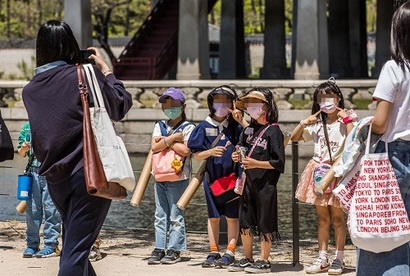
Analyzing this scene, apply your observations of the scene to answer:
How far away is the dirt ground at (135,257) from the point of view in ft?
32.2

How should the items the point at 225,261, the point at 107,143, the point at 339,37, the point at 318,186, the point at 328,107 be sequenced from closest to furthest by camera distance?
the point at 107,143 → the point at 318,186 → the point at 328,107 → the point at 225,261 → the point at 339,37

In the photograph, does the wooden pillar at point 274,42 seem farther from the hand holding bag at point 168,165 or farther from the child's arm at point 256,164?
the child's arm at point 256,164

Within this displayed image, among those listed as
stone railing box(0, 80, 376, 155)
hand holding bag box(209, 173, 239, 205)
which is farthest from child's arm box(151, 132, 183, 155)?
stone railing box(0, 80, 376, 155)

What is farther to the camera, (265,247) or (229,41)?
(229,41)

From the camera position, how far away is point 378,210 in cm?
600

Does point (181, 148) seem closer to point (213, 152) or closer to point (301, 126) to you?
point (213, 152)

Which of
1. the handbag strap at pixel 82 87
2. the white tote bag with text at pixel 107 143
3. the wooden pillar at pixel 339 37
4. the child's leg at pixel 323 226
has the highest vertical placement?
the wooden pillar at pixel 339 37

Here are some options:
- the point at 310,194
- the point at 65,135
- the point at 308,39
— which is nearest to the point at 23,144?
the point at 310,194

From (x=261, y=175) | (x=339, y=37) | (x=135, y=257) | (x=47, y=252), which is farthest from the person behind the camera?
(x=339, y=37)

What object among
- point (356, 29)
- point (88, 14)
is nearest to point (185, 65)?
point (88, 14)

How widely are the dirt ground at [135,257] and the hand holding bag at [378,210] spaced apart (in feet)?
11.6

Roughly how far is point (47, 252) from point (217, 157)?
2.10m

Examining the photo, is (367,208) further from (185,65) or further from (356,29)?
(356,29)

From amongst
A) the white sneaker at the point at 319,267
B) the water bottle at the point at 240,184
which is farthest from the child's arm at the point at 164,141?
the white sneaker at the point at 319,267
